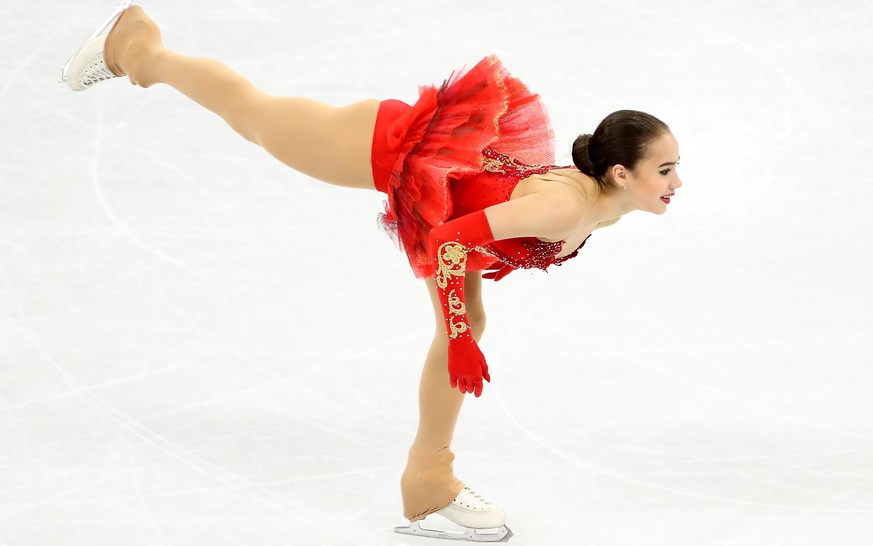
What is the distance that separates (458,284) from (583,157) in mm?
504

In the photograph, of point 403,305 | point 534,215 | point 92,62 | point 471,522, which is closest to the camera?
point 534,215

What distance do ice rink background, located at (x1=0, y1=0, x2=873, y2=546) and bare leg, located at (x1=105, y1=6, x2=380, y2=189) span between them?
60 centimetres

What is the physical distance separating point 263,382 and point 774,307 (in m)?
2.02

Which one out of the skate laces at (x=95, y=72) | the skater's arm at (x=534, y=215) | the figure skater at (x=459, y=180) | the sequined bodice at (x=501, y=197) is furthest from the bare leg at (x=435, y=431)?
the skate laces at (x=95, y=72)

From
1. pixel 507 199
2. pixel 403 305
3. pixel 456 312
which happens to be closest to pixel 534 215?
pixel 507 199

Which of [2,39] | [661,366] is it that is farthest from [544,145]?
[2,39]

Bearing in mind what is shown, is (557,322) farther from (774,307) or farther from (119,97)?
(119,97)

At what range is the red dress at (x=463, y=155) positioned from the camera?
3.47 meters

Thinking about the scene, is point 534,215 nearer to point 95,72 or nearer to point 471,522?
point 471,522

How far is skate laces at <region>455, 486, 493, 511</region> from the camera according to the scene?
3.69 meters

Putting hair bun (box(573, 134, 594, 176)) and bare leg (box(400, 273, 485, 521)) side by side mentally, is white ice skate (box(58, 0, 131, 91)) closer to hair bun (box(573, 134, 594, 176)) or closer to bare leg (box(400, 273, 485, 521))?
bare leg (box(400, 273, 485, 521))

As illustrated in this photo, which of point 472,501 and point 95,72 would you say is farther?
point 95,72

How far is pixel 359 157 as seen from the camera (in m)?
3.62

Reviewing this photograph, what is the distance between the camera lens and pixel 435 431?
147 inches
